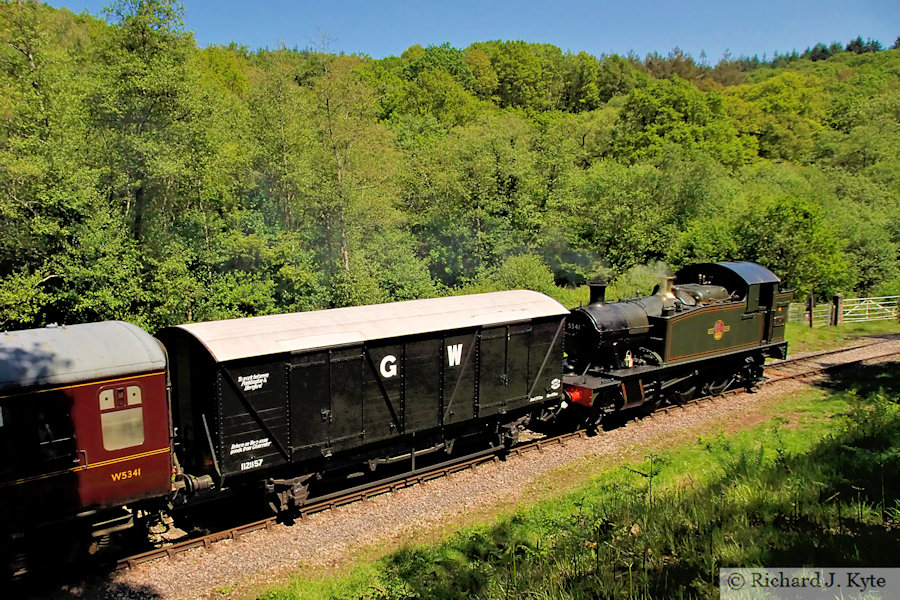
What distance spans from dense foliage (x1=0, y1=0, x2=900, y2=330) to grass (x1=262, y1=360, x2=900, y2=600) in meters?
13.7

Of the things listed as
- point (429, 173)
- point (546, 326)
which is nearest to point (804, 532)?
point (546, 326)

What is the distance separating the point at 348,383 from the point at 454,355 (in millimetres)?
2504

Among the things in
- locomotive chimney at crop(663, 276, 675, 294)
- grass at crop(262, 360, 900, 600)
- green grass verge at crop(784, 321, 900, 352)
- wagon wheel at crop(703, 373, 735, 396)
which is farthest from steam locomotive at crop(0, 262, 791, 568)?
green grass verge at crop(784, 321, 900, 352)

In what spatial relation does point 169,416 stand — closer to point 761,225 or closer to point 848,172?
point 761,225

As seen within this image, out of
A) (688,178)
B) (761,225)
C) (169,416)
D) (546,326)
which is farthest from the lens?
(688,178)

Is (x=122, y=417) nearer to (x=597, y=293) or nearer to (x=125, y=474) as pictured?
(x=125, y=474)

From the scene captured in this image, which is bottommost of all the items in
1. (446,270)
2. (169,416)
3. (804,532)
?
(804,532)

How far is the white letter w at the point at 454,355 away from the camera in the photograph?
1237 cm

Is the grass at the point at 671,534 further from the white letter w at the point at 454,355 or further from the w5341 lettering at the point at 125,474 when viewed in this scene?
the white letter w at the point at 454,355

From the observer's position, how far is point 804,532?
738cm

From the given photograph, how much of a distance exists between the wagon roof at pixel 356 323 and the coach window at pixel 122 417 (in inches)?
54.1

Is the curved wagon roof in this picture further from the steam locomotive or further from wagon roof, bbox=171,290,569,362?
wagon roof, bbox=171,290,569,362

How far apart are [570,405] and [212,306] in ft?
43.6

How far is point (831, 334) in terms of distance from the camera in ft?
91.5
